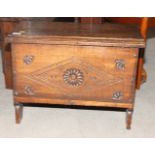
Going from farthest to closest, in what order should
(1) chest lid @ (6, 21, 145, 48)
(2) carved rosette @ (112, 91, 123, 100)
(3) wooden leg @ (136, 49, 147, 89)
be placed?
(3) wooden leg @ (136, 49, 147, 89), (2) carved rosette @ (112, 91, 123, 100), (1) chest lid @ (6, 21, 145, 48)

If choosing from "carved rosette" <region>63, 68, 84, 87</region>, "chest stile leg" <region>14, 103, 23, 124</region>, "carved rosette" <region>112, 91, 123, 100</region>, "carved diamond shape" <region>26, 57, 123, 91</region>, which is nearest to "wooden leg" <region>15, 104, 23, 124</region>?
"chest stile leg" <region>14, 103, 23, 124</region>

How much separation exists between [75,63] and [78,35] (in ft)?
0.50

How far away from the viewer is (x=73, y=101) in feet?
6.13

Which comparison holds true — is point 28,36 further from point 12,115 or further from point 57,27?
point 12,115

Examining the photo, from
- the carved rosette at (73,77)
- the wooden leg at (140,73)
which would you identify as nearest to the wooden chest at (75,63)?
the carved rosette at (73,77)

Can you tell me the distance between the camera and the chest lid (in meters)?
1.69

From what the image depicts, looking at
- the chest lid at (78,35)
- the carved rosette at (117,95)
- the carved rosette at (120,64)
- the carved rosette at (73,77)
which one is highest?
the chest lid at (78,35)

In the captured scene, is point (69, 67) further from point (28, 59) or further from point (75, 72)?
point (28, 59)

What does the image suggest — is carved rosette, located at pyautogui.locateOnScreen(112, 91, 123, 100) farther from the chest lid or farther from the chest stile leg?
the chest stile leg

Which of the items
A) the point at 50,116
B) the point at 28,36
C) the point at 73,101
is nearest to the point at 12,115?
the point at 50,116

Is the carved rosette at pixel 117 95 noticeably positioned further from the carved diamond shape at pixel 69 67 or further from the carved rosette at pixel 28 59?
the carved rosette at pixel 28 59

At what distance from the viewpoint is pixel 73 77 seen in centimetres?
180

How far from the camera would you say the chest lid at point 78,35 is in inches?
66.4
